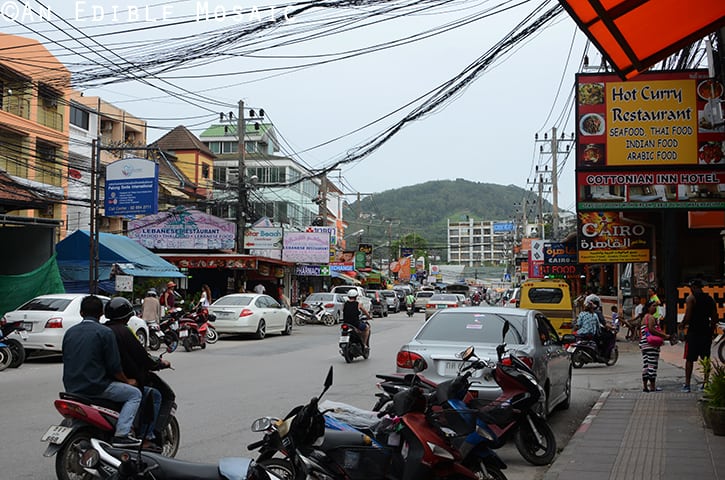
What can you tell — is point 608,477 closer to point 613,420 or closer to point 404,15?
point 613,420

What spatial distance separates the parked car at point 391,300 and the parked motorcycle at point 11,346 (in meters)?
36.8

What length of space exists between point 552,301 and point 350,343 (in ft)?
27.7

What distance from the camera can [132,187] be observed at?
24125 millimetres

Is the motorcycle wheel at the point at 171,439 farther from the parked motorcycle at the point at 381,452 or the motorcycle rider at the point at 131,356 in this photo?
the parked motorcycle at the point at 381,452

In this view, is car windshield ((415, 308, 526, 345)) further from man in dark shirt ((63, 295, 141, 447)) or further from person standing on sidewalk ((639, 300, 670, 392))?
man in dark shirt ((63, 295, 141, 447))

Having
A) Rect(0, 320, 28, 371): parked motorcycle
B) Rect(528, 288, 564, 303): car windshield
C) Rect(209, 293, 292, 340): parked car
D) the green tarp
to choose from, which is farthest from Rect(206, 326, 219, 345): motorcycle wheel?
Rect(528, 288, 564, 303): car windshield

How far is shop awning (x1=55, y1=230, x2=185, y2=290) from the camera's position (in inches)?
1018

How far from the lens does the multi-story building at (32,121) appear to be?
3058 cm

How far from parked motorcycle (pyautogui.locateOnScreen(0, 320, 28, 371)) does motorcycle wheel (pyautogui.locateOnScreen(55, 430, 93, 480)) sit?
392 inches

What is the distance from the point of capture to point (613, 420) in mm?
9977

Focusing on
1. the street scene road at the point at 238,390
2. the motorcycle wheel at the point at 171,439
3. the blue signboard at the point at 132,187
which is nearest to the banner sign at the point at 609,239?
the street scene road at the point at 238,390

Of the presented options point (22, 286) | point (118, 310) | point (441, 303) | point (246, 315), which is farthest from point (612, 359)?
point (441, 303)

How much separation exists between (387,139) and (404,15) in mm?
5662

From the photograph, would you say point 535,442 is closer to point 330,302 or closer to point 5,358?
point 5,358
